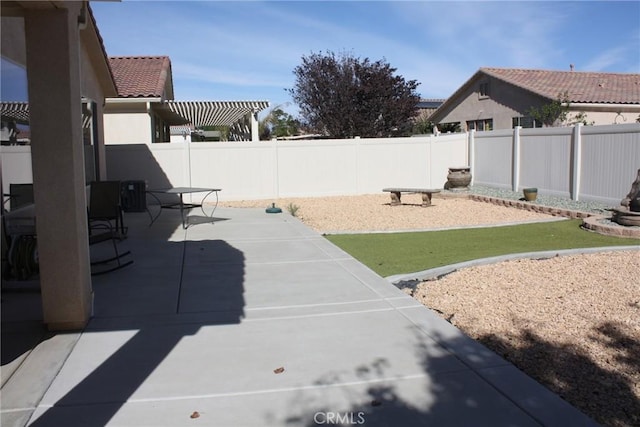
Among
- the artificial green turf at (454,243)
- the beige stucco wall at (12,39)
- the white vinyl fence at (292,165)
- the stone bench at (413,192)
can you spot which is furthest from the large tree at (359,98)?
the beige stucco wall at (12,39)

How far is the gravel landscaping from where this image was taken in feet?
13.5

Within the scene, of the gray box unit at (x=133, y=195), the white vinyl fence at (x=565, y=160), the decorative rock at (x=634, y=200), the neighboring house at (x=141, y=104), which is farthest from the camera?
A: the neighboring house at (x=141, y=104)

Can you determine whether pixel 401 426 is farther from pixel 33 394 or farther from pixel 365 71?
pixel 365 71

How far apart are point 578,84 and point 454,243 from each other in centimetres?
2295

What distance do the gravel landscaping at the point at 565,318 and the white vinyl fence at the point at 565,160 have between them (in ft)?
18.4

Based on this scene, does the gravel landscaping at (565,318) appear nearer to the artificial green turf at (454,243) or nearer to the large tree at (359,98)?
the artificial green turf at (454,243)

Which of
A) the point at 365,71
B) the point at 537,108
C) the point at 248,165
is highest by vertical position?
the point at 365,71

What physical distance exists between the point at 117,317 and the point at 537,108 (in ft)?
83.2

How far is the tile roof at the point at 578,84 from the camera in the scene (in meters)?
26.7

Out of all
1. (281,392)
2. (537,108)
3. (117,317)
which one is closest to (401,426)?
(281,392)

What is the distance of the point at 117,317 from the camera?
5547mm

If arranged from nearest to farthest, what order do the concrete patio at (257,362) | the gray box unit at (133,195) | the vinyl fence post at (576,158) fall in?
the concrete patio at (257,362)
the gray box unit at (133,195)
the vinyl fence post at (576,158)

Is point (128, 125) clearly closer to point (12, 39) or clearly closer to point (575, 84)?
point (12, 39)

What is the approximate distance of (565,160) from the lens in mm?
15750
